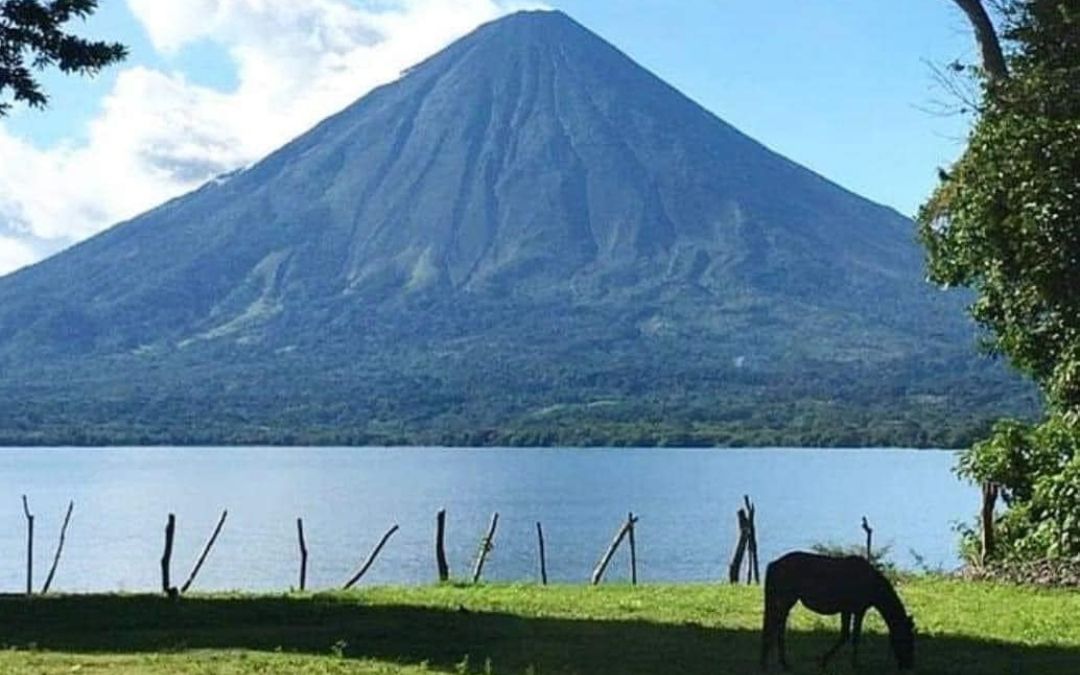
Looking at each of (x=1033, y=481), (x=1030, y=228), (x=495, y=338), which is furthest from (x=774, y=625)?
(x=495, y=338)

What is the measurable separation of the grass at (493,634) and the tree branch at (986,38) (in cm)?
601

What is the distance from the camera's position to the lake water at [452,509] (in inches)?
1923

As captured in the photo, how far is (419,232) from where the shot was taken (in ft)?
650

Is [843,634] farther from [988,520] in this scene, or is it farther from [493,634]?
[988,520]

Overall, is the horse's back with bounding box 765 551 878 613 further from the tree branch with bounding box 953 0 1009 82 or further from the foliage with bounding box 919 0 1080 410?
the tree branch with bounding box 953 0 1009 82

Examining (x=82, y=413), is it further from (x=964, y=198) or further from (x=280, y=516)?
(x=964, y=198)

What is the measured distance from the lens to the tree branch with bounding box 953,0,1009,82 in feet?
→ 62.4

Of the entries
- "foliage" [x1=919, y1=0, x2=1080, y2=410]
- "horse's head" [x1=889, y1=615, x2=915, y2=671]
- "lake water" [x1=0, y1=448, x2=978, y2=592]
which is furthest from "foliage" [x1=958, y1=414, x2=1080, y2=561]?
"lake water" [x1=0, y1=448, x2=978, y2=592]

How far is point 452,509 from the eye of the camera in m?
79.1

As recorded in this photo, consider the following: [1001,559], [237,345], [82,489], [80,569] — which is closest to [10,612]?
[1001,559]

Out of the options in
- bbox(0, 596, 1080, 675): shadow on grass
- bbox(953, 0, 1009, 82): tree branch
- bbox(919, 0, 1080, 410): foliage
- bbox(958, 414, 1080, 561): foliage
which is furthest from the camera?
bbox(958, 414, 1080, 561): foliage

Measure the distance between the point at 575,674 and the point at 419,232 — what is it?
613 feet

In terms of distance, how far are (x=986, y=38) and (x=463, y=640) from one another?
9.42m

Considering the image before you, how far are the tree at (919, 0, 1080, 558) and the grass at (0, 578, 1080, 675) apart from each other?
2834mm
